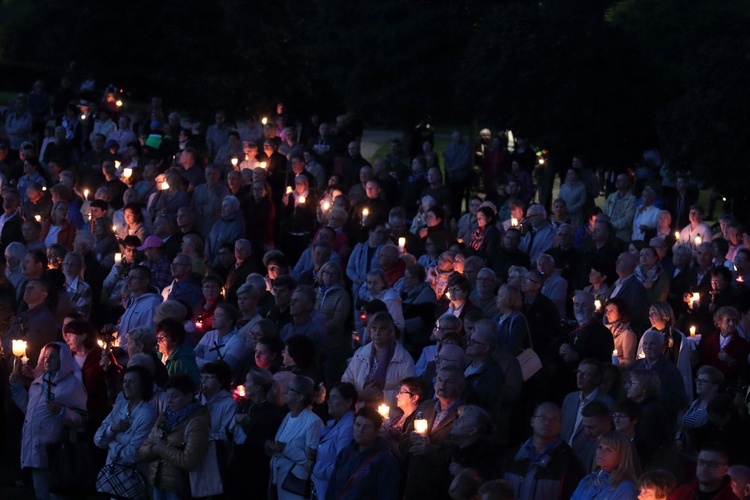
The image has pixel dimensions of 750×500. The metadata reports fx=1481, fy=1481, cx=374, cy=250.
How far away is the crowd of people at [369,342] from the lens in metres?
9.38

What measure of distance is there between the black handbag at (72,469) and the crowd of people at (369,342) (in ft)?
0.19

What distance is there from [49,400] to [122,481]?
3.20 feet

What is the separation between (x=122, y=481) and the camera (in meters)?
10.1

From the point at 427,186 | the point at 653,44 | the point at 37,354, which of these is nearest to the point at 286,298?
the point at 37,354

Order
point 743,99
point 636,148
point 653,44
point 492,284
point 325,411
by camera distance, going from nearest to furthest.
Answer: point 325,411 → point 492,284 → point 743,99 → point 636,148 → point 653,44

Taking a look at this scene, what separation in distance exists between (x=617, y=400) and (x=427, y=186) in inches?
353

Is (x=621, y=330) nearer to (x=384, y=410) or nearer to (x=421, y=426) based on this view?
(x=384, y=410)

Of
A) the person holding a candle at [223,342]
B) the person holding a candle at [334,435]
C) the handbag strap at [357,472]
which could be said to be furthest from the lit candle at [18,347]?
the handbag strap at [357,472]

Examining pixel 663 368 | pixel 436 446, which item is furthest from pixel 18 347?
pixel 663 368

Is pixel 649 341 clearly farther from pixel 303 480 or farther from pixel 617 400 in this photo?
pixel 303 480

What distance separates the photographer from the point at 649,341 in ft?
36.1

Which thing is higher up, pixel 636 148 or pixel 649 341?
Result: pixel 649 341

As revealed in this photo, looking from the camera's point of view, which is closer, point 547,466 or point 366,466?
point 547,466

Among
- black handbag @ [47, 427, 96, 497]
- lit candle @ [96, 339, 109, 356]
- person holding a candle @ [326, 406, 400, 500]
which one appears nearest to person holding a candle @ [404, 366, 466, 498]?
person holding a candle @ [326, 406, 400, 500]
